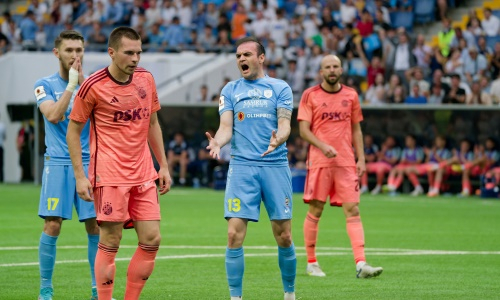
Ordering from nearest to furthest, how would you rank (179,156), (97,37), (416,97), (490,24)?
(416,97), (490,24), (179,156), (97,37)

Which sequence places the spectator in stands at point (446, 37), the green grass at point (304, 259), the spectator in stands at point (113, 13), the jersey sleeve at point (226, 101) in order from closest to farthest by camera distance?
the jersey sleeve at point (226, 101)
the green grass at point (304, 259)
the spectator in stands at point (446, 37)
the spectator in stands at point (113, 13)

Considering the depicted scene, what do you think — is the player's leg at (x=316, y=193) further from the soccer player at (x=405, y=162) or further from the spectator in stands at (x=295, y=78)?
the spectator in stands at (x=295, y=78)

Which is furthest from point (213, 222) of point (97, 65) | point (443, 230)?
point (97, 65)

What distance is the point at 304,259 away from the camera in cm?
1460

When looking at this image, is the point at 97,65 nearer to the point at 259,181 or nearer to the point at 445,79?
the point at 445,79

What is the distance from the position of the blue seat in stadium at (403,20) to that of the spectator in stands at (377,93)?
3.41 meters

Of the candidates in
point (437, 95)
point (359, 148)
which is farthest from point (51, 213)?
point (437, 95)

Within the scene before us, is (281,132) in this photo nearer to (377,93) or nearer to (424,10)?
(377,93)

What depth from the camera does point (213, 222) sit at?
20250mm

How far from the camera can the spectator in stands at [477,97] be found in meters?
28.4

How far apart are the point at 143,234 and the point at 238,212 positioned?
1.25 metres

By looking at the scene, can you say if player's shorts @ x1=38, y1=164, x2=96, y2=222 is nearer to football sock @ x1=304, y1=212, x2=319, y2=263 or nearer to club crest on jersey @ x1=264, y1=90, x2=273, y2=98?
club crest on jersey @ x1=264, y1=90, x2=273, y2=98

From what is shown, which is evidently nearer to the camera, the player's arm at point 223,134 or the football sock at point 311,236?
the player's arm at point 223,134

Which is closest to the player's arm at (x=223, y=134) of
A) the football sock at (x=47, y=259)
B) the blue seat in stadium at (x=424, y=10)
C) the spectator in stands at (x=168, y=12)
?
the football sock at (x=47, y=259)
